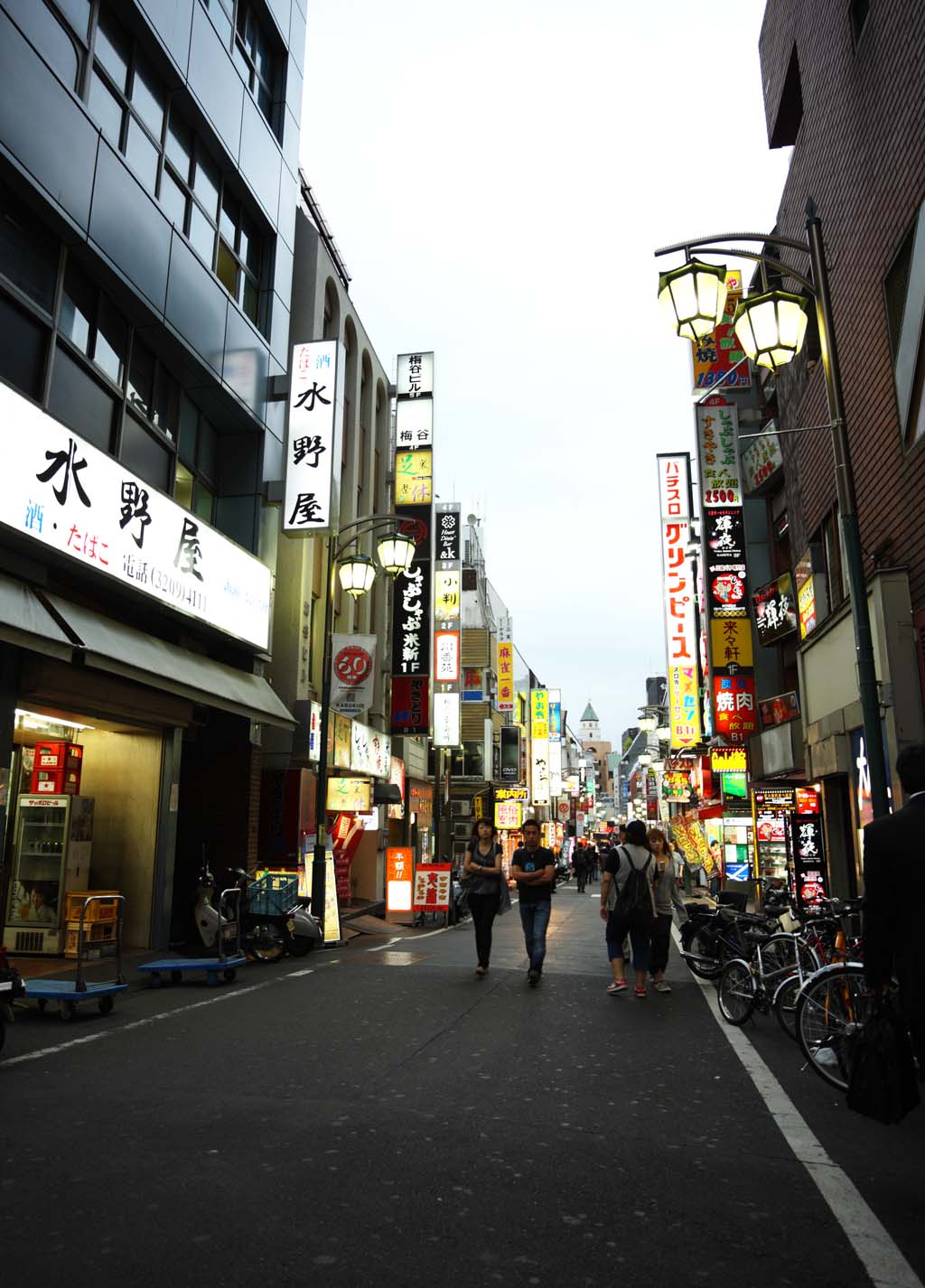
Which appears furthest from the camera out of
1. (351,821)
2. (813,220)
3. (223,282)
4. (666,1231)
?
(351,821)

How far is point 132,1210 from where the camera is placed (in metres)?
3.86

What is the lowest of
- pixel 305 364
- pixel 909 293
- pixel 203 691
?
pixel 203 691

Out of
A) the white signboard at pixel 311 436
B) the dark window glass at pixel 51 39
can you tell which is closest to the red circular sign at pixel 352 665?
the white signboard at pixel 311 436

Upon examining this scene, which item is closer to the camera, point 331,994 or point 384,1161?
point 384,1161

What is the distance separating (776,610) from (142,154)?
15.9m

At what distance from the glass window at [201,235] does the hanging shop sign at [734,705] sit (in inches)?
596

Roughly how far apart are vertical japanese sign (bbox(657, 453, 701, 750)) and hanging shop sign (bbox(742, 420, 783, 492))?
221 inches

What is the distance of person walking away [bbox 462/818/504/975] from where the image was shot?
460 inches

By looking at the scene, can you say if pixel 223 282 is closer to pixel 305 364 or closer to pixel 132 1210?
pixel 305 364

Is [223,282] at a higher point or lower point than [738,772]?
higher

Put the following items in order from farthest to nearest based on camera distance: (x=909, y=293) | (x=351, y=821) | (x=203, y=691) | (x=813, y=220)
→ (x=351, y=821), (x=203, y=691), (x=909, y=293), (x=813, y=220)

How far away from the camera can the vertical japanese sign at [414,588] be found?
27234mm

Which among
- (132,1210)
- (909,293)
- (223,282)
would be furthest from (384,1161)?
(223,282)

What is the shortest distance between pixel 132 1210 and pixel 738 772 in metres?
24.2
